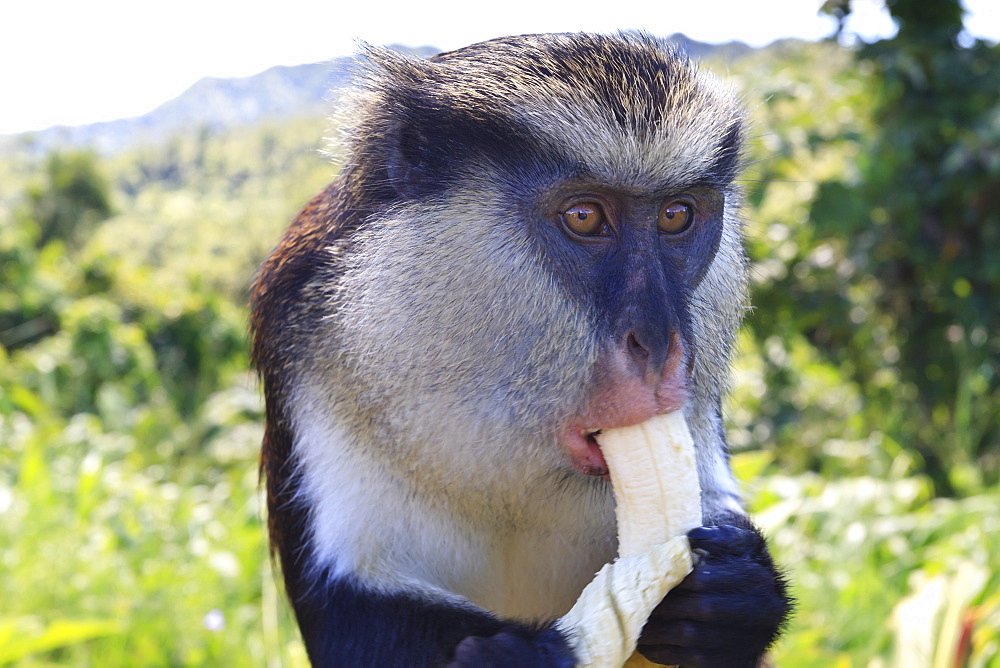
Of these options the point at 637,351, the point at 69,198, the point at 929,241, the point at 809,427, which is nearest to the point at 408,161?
the point at 637,351

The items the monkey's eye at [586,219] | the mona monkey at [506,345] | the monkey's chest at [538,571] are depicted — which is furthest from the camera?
the monkey's chest at [538,571]

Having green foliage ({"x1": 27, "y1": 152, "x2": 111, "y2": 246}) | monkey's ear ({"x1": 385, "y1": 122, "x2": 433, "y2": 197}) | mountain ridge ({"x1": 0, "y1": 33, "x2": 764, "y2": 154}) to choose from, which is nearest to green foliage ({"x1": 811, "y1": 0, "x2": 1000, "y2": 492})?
monkey's ear ({"x1": 385, "y1": 122, "x2": 433, "y2": 197})

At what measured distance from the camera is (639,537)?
1.81 meters

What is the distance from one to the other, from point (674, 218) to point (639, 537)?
0.69 m

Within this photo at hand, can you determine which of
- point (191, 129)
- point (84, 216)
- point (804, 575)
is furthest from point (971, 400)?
point (191, 129)

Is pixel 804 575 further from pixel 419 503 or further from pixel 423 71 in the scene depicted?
pixel 423 71

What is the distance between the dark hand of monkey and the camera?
1.64 metres

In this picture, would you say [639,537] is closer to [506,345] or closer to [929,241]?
[506,345]

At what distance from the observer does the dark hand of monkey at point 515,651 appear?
1.64 m

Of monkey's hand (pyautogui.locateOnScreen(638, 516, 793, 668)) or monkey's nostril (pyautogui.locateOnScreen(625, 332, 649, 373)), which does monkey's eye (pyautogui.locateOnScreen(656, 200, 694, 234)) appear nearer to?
monkey's nostril (pyautogui.locateOnScreen(625, 332, 649, 373))

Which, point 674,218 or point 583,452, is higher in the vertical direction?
point 674,218

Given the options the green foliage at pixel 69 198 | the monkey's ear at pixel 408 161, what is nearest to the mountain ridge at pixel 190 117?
the green foliage at pixel 69 198

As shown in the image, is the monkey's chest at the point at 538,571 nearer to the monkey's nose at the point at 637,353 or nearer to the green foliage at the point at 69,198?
the monkey's nose at the point at 637,353

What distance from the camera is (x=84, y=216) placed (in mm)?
23938
